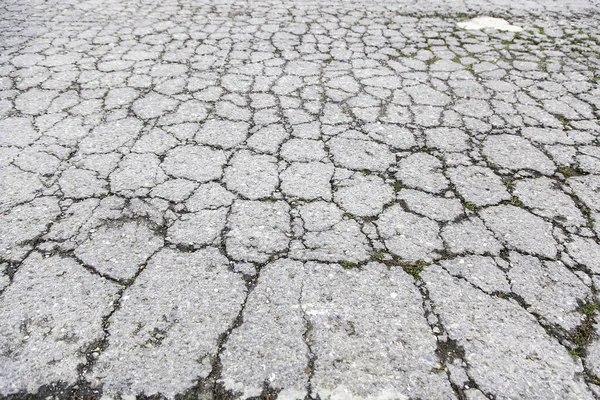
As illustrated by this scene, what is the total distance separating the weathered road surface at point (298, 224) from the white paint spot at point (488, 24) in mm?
816

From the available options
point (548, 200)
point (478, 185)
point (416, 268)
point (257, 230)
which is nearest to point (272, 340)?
point (257, 230)

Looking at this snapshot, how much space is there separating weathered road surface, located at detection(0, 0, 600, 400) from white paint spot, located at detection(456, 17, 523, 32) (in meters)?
0.82

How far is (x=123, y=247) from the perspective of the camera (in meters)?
2.00

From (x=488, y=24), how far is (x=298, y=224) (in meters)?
4.16

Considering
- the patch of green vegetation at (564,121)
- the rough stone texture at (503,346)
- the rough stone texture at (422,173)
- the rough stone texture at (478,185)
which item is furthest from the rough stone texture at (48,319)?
the patch of green vegetation at (564,121)

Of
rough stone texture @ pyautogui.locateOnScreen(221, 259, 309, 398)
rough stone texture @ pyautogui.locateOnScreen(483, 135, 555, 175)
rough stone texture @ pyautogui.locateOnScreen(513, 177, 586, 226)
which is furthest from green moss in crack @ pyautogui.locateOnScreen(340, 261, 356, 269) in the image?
rough stone texture @ pyautogui.locateOnScreen(483, 135, 555, 175)

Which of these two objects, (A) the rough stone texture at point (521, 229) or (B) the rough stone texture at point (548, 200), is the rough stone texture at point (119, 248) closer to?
(A) the rough stone texture at point (521, 229)

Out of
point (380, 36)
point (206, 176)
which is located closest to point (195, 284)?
point (206, 176)

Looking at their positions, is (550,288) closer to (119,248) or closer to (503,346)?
(503,346)

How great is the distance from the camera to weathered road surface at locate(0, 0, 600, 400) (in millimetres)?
1544

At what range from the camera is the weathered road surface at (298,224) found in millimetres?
1544

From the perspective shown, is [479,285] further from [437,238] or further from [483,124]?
[483,124]

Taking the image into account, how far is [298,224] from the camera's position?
2.14 metres

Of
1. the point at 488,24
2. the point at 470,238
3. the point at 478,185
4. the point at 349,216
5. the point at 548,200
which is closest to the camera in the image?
the point at 470,238
